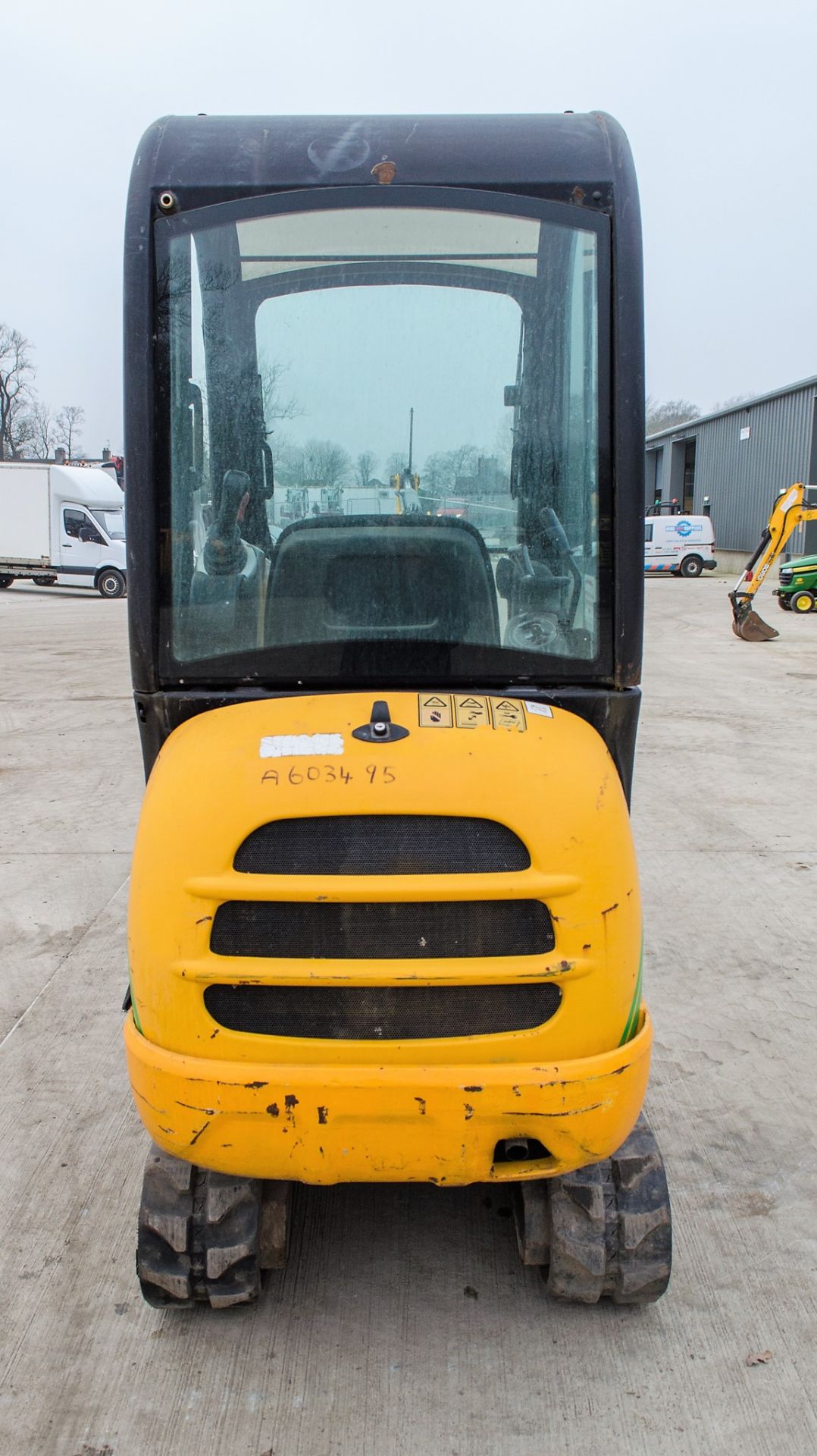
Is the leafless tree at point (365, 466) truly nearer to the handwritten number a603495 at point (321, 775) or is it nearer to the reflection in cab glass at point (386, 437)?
the reflection in cab glass at point (386, 437)

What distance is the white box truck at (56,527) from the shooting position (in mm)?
27172

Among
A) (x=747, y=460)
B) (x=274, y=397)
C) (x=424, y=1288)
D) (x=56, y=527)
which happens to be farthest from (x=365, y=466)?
(x=747, y=460)

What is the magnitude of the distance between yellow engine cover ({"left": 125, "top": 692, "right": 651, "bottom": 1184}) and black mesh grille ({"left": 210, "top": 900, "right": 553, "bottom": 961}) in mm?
13

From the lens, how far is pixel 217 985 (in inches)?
89.2

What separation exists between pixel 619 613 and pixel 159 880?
1.18 m

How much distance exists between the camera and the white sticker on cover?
2.30 m

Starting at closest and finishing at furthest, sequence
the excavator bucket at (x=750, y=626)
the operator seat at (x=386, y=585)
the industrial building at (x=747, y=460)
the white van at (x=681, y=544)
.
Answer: the operator seat at (x=386, y=585) < the excavator bucket at (x=750, y=626) < the white van at (x=681, y=544) < the industrial building at (x=747, y=460)

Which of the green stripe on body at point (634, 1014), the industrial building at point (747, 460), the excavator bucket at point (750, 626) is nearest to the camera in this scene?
the green stripe on body at point (634, 1014)

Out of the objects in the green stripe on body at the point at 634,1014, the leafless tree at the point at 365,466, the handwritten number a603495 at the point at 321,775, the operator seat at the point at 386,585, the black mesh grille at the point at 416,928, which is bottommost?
the green stripe on body at the point at 634,1014

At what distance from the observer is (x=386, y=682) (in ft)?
8.62

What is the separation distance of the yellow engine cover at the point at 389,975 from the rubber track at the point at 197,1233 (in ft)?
0.90

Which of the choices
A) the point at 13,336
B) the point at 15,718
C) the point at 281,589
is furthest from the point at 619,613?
the point at 13,336

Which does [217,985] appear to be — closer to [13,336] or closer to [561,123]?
[561,123]

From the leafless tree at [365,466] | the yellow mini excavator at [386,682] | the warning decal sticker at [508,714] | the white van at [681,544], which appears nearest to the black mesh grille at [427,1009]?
the yellow mini excavator at [386,682]
